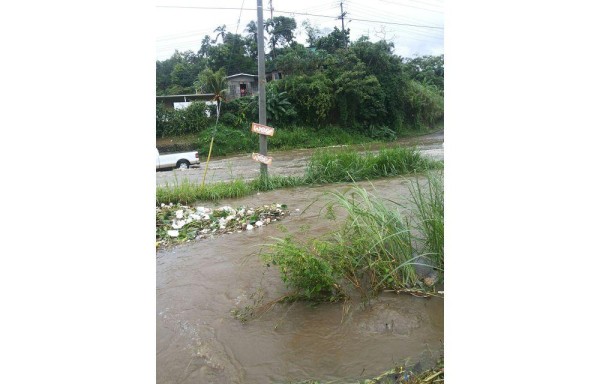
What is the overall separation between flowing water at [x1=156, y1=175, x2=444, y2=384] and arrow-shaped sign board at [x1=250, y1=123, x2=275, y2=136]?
42cm

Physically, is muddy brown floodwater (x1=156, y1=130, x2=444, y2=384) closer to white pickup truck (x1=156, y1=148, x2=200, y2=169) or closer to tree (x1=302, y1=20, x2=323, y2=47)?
white pickup truck (x1=156, y1=148, x2=200, y2=169)

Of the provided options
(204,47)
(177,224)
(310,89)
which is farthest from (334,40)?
(177,224)

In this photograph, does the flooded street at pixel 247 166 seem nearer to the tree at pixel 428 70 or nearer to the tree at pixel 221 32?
the tree at pixel 428 70

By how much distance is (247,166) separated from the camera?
2531 mm

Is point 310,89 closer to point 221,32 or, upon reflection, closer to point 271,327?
point 221,32

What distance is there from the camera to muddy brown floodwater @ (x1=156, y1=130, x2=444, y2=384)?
1647mm

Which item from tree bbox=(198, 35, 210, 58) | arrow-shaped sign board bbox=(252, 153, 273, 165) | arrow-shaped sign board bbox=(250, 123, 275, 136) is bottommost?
arrow-shaped sign board bbox=(252, 153, 273, 165)

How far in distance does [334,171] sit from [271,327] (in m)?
0.89

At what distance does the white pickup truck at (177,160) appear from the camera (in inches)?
79.0

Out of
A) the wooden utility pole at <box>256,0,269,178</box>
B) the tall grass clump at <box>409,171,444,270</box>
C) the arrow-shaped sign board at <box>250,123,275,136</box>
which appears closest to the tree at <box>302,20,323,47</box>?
the wooden utility pole at <box>256,0,269,178</box>

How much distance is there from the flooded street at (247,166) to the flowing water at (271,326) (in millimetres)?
209

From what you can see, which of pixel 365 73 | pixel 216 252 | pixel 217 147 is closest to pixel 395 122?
pixel 365 73

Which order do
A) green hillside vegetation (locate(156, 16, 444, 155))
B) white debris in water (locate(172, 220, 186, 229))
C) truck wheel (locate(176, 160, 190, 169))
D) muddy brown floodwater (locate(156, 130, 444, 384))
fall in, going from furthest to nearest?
1. white debris in water (locate(172, 220, 186, 229))
2. truck wheel (locate(176, 160, 190, 169))
3. green hillside vegetation (locate(156, 16, 444, 155))
4. muddy brown floodwater (locate(156, 130, 444, 384))
